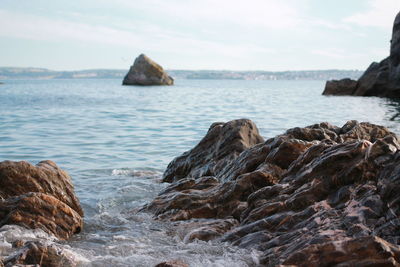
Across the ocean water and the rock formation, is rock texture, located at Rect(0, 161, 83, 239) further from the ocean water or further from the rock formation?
the rock formation

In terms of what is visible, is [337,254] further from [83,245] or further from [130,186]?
[130,186]

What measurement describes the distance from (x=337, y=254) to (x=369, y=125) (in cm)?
641

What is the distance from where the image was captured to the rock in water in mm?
93750

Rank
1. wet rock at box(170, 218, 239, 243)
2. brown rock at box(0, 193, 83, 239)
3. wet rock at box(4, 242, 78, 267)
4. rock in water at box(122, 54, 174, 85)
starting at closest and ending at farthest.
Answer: wet rock at box(4, 242, 78, 267), wet rock at box(170, 218, 239, 243), brown rock at box(0, 193, 83, 239), rock in water at box(122, 54, 174, 85)

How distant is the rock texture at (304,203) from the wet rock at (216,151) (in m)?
1.06

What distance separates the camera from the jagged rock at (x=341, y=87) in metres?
53.4

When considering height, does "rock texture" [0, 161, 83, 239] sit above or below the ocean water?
above

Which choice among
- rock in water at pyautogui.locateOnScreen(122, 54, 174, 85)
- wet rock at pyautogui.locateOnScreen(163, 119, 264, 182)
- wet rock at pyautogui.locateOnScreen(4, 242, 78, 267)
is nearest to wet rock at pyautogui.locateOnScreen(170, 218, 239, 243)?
wet rock at pyautogui.locateOnScreen(4, 242, 78, 267)

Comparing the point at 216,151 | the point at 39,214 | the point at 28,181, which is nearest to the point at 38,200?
the point at 39,214

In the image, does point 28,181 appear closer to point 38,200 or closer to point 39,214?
point 38,200

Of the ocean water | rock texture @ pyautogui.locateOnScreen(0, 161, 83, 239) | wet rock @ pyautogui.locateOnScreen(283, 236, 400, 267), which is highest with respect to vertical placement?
wet rock @ pyautogui.locateOnScreen(283, 236, 400, 267)

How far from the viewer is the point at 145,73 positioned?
96250mm

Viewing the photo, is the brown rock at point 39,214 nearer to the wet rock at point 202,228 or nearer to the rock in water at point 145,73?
the wet rock at point 202,228

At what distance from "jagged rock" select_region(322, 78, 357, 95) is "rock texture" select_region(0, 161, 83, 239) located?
1909 inches
